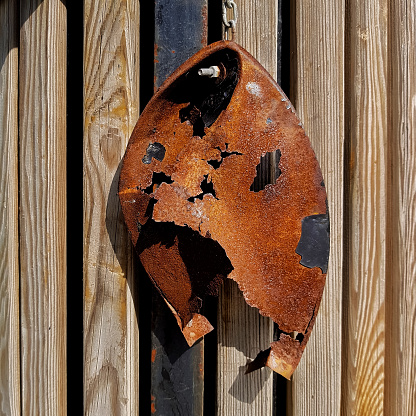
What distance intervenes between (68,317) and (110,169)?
495 millimetres

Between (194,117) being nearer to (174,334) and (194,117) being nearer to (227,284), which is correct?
(227,284)

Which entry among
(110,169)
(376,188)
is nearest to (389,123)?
(376,188)

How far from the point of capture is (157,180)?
109cm

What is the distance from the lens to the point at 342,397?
3.86 feet

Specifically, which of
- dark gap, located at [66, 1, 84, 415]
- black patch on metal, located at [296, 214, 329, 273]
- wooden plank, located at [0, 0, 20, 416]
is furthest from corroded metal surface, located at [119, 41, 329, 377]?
wooden plank, located at [0, 0, 20, 416]

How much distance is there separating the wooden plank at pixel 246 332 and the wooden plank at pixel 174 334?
0.24 ft

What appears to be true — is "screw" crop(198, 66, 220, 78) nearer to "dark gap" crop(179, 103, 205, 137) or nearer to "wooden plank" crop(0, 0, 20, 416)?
"dark gap" crop(179, 103, 205, 137)

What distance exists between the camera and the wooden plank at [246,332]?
1118mm

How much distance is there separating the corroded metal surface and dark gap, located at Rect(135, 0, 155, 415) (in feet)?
0.37

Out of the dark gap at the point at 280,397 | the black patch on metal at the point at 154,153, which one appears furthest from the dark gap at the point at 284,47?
the dark gap at the point at 280,397

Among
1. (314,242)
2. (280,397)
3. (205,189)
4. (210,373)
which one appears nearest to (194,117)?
(205,189)

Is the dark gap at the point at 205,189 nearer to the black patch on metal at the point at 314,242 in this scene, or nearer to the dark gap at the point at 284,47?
the black patch on metal at the point at 314,242

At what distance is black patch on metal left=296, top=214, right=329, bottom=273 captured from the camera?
1002 mm

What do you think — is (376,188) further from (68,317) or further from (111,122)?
(68,317)
